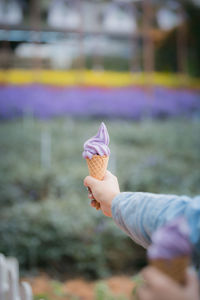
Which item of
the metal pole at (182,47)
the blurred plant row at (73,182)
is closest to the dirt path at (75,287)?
the blurred plant row at (73,182)

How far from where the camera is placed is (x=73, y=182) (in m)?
3.01

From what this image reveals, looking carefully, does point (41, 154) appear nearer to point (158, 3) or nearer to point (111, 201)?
point (158, 3)

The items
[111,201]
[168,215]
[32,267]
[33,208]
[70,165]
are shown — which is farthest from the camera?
[70,165]

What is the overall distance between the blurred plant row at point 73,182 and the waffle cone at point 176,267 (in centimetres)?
198

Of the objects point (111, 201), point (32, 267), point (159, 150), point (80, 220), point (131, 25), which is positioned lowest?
point (32, 267)

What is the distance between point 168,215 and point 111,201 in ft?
0.49

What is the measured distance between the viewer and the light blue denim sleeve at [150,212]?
0.53 m

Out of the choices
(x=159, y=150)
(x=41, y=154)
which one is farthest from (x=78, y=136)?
(x=159, y=150)

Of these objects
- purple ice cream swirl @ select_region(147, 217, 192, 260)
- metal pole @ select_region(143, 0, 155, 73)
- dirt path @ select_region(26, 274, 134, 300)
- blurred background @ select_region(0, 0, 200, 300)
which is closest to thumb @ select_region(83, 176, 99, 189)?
purple ice cream swirl @ select_region(147, 217, 192, 260)

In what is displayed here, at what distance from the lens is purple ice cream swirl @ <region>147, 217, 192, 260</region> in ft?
1.39

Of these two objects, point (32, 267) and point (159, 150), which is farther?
point (159, 150)

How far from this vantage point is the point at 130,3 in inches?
165

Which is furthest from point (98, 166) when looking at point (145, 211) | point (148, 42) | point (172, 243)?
point (148, 42)

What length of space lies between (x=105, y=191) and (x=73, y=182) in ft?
7.67
